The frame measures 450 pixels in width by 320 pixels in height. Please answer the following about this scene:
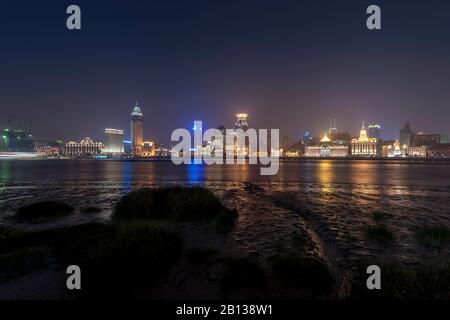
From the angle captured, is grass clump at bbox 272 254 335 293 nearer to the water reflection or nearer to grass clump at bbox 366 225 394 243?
grass clump at bbox 366 225 394 243

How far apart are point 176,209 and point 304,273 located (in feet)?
38.7

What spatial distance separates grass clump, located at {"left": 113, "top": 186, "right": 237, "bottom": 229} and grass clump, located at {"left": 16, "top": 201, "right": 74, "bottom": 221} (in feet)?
15.1

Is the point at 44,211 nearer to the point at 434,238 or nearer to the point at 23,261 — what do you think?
the point at 23,261

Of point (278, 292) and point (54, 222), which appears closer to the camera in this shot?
point (278, 292)

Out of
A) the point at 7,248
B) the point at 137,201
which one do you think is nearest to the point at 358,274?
the point at 7,248

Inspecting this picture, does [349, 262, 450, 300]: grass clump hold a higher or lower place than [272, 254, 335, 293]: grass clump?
higher

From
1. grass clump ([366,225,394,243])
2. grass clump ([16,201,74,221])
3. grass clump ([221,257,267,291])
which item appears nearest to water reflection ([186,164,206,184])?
grass clump ([16,201,74,221])

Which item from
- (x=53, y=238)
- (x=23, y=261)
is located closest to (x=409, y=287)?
(x=23, y=261)

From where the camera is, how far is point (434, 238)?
12.8 m

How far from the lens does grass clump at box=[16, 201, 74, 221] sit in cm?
1826

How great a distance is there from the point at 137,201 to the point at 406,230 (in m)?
18.6

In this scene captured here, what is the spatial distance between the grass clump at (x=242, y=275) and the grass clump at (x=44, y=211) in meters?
15.3
